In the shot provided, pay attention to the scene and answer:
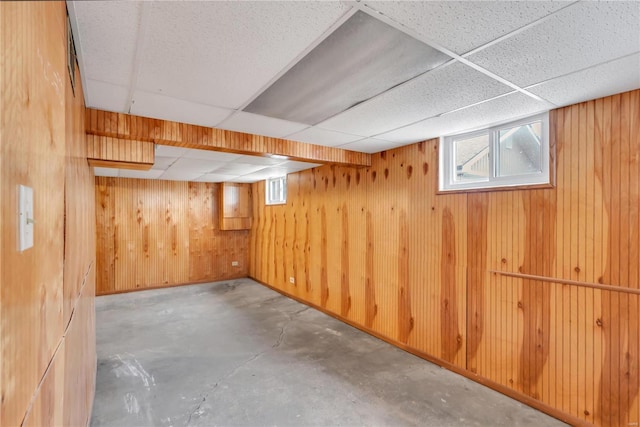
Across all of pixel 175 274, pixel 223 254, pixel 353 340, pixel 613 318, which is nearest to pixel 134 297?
pixel 175 274

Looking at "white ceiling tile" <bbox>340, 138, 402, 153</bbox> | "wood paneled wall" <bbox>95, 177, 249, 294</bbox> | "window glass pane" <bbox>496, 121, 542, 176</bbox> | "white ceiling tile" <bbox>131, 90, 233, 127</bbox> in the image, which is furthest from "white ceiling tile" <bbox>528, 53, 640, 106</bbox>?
"wood paneled wall" <bbox>95, 177, 249, 294</bbox>

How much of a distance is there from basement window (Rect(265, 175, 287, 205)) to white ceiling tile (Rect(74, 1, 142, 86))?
4.19 m

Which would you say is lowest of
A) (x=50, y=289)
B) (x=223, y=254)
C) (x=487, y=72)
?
(x=223, y=254)

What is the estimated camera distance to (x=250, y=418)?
89.7 inches

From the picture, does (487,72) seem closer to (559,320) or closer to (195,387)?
(559,320)

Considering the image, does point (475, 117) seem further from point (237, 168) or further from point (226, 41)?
point (237, 168)

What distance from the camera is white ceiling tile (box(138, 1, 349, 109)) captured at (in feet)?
3.82

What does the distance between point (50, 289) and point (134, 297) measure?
550 centimetres

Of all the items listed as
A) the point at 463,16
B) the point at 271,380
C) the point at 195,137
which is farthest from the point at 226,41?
the point at 271,380

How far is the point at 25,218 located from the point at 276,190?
573 centimetres

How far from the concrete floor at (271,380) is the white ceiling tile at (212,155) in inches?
88.7

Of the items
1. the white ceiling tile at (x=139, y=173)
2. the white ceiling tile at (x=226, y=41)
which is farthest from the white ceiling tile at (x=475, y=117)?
the white ceiling tile at (x=139, y=173)

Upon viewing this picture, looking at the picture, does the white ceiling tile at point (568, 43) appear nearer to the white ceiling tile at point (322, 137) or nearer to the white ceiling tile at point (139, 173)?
the white ceiling tile at point (322, 137)

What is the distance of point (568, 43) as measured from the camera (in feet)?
4.56
